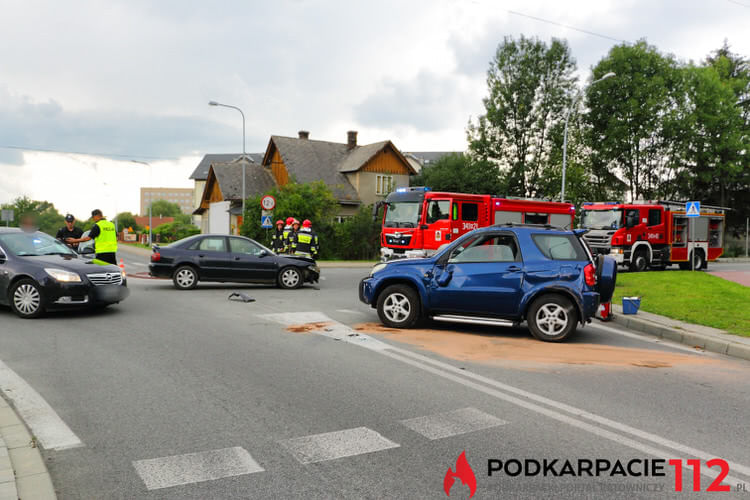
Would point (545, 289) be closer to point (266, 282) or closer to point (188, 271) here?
point (266, 282)

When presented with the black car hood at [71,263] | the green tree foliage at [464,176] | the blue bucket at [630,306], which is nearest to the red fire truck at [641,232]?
the blue bucket at [630,306]

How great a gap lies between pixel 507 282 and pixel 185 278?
919 centimetres

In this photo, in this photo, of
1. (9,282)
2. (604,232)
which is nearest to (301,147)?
(604,232)

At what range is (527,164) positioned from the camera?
45875 mm

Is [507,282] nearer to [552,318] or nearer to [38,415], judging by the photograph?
[552,318]

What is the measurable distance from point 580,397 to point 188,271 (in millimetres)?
11493

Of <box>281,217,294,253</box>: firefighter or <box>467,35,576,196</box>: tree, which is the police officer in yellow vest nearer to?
<box>281,217,294,253</box>: firefighter

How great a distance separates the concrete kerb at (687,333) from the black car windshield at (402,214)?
33.3 ft

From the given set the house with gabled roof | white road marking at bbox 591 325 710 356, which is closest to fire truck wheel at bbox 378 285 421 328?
white road marking at bbox 591 325 710 356

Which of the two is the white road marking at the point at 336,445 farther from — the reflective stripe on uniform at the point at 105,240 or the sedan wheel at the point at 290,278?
the sedan wheel at the point at 290,278

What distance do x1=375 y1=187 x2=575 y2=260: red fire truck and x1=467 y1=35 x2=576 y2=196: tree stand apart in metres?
24.9

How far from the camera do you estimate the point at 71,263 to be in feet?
32.6

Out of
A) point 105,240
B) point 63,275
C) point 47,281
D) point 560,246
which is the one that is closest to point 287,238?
point 105,240

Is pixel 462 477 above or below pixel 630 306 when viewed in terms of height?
below
